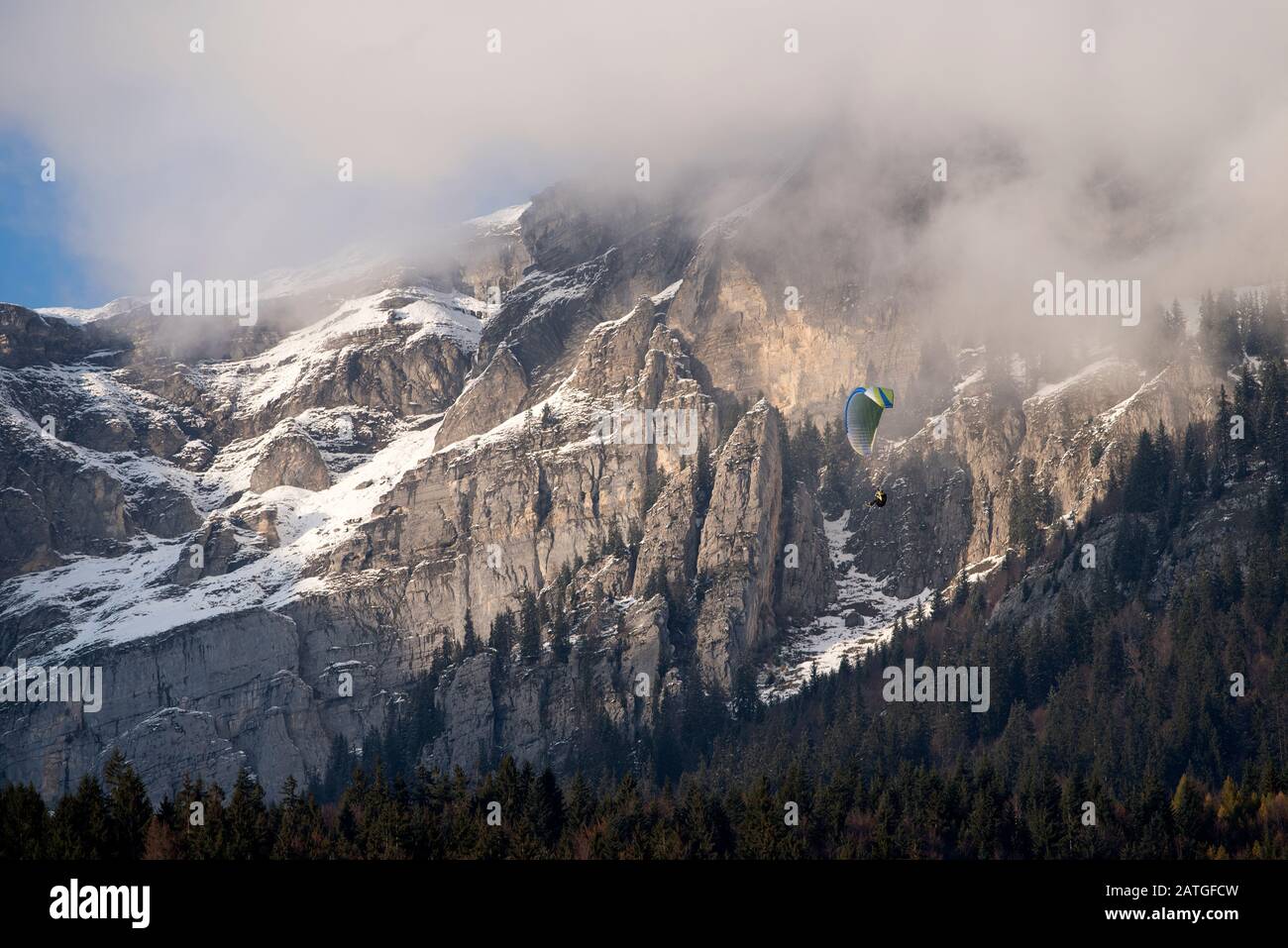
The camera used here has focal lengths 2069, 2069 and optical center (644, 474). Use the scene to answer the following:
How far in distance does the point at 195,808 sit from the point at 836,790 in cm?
6035

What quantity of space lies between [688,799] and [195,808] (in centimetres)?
4478

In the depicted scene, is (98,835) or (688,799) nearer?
(98,835)
